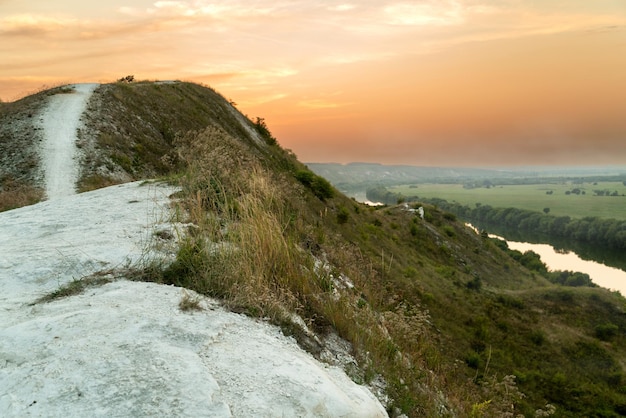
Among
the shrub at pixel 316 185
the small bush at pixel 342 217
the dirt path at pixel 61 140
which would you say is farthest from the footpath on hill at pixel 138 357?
the shrub at pixel 316 185

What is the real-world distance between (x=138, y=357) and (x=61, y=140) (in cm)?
2190

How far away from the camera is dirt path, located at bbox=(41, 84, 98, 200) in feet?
57.0

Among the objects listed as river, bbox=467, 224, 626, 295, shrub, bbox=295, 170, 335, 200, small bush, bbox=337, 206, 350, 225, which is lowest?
river, bbox=467, 224, 626, 295

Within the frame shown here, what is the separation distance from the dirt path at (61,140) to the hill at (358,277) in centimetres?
65

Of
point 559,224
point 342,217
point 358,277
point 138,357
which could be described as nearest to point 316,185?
point 342,217

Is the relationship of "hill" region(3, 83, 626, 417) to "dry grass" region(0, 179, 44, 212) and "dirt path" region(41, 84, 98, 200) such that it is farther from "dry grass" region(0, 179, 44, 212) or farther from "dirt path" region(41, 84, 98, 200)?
"dirt path" region(41, 84, 98, 200)

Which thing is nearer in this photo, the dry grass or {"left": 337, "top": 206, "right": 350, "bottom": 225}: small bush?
the dry grass

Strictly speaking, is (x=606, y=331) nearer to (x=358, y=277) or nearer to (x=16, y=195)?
(x=358, y=277)

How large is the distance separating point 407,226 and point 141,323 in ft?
134

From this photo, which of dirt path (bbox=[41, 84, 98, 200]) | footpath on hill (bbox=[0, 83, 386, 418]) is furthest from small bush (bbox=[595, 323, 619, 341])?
dirt path (bbox=[41, 84, 98, 200])

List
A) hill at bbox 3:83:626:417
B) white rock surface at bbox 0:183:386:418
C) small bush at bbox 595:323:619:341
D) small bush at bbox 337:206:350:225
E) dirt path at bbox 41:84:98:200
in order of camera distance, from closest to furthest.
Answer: white rock surface at bbox 0:183:386:418 → hill at bbox 3:83:626:417 → dirt path at bbox 41:84:98:200 → small bush at bbox 595:323:619:341 → small bush at bbox 337:206:350:225

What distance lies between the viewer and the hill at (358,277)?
16.5 ft

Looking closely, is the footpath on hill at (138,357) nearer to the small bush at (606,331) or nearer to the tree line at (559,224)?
the small bush at (606,331)

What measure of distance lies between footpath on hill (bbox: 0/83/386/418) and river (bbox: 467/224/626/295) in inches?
2661
